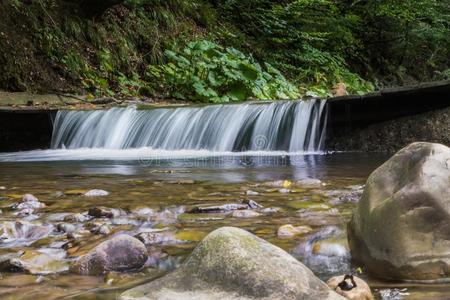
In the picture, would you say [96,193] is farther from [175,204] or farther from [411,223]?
[411,223]

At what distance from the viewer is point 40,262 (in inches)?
103

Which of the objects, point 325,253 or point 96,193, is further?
point 96,193

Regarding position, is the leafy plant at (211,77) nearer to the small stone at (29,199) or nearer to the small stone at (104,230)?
the small stone at (29,199)

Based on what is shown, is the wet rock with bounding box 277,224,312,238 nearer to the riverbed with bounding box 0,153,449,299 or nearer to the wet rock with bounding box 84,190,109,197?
the riverbed with bounding box 0,153,449,299

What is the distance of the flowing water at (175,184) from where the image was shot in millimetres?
2707

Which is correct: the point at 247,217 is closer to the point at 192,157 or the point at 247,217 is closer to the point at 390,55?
the point at 192,157

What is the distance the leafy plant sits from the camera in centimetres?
1291

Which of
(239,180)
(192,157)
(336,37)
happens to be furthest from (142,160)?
(336,37)

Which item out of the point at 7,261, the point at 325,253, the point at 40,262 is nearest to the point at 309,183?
the point at 325,253

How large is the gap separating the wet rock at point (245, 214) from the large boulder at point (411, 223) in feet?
3.47

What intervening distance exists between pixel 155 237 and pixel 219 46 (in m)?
12.8

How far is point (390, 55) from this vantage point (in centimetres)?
2158

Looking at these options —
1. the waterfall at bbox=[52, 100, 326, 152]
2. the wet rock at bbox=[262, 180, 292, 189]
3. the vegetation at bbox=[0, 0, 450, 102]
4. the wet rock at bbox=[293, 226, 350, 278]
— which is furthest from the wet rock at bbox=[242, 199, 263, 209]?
the vegetation at bbox=[0, 0, 450, 102]

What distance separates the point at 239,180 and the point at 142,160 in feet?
8.71
